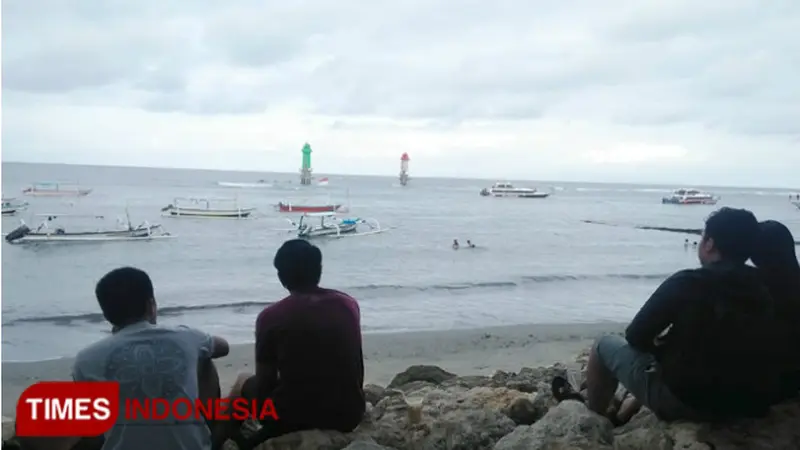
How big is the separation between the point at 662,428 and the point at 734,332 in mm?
548

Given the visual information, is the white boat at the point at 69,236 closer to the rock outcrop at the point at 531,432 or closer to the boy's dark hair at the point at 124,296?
the rock outcrop at the point at 531,432

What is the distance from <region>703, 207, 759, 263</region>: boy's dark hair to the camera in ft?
9.59

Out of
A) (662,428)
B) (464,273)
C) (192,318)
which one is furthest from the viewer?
(464,273)

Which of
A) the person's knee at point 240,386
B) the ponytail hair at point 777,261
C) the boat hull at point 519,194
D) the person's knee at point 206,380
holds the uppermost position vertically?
the ponytail hair at point 777,261

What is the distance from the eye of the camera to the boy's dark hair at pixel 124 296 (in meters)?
2.67

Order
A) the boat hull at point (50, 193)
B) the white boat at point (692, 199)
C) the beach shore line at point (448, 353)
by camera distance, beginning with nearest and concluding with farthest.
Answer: the beach shore line at point (448, 353)
the boat hull at point (50, 193)
the white boat at point (692, 199)

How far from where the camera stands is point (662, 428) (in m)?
3.09

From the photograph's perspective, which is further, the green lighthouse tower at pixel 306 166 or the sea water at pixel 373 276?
the green lighthouse tower at pixel 306 166

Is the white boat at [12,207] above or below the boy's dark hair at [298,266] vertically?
below

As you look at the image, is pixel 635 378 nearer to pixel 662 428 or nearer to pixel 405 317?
pixel 662 428

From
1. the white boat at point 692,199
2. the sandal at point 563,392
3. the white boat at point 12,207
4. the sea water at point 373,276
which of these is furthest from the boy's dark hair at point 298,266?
the white boat at point 692,199

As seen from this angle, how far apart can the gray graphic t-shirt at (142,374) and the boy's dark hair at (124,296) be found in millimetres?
51

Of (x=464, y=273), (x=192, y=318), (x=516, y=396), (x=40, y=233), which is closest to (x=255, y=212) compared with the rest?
(x=40, y=233)

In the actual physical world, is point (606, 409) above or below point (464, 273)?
above
